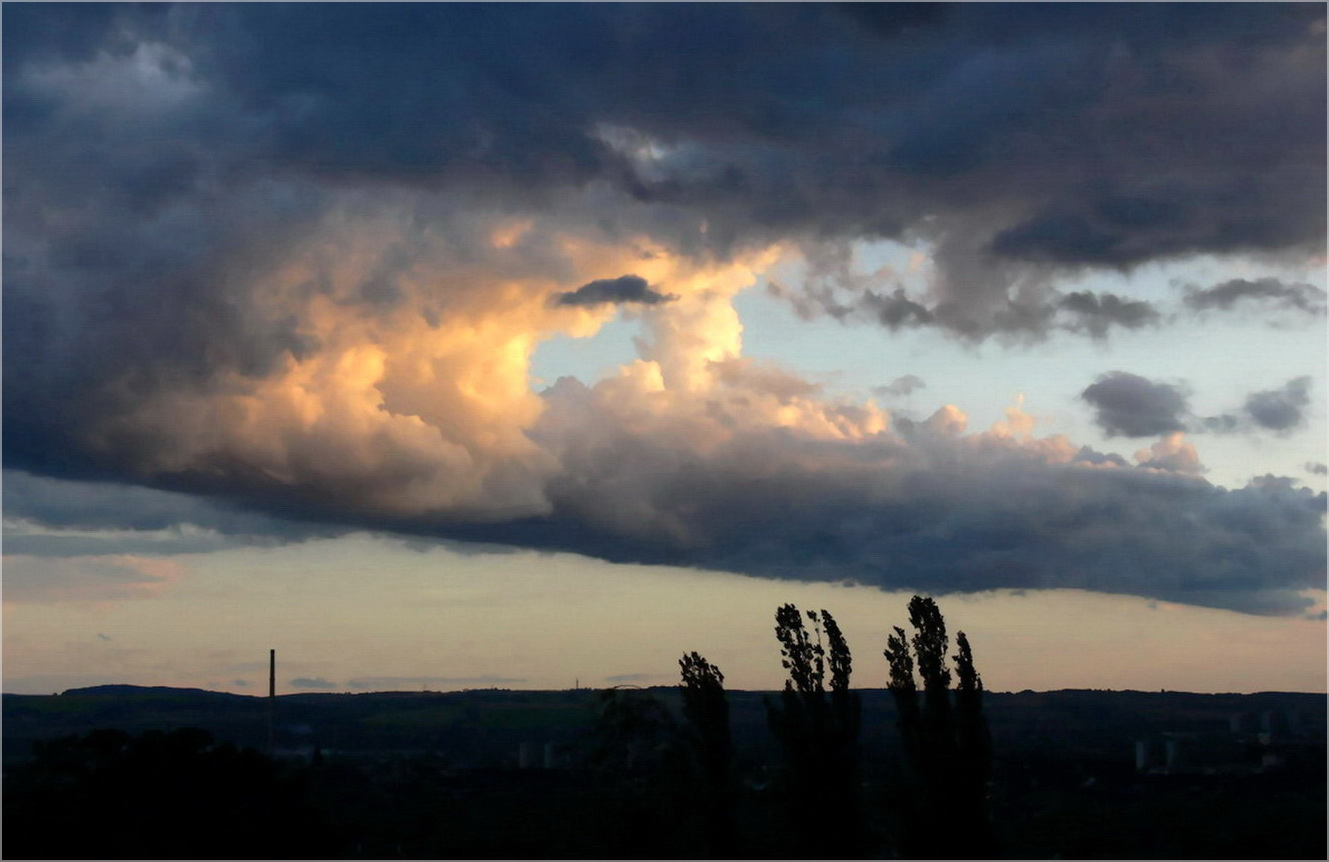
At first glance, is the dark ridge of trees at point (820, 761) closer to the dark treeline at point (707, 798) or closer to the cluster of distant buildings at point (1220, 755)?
the dark treeline at point (707, 798)

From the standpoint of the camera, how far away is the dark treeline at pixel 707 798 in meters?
65.2

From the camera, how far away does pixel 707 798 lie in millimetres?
85688

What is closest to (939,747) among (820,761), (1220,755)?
(820,761)

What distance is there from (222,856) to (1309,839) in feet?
227

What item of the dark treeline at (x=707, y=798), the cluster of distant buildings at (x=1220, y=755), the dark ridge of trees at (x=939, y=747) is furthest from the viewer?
the cluster of distant buildings at (x=1220, y=755)

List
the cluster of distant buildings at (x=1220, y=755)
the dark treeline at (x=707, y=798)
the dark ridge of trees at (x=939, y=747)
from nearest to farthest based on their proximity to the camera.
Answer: the dark treeline at (x=707, y=798), the dark ridge of trees at (x=939, y=747), the cluster of distant buildings at (x=1220, y=755)

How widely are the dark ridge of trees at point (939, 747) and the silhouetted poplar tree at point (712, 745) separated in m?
10.8

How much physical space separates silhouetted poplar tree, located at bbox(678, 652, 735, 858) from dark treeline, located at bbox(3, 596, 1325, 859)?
13cm

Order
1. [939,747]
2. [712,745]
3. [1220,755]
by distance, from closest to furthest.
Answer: [939,747] < [712,745] < [1220,755]

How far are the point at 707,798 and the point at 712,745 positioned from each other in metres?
4.77

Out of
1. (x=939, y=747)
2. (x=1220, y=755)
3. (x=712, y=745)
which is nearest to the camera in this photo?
(x=939, y=747)

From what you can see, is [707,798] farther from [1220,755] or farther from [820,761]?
[1220,755]

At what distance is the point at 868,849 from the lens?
83.1 metres

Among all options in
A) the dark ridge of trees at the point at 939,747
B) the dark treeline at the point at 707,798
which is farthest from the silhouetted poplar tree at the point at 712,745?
the dark ridge of trees at the point at 939,747
